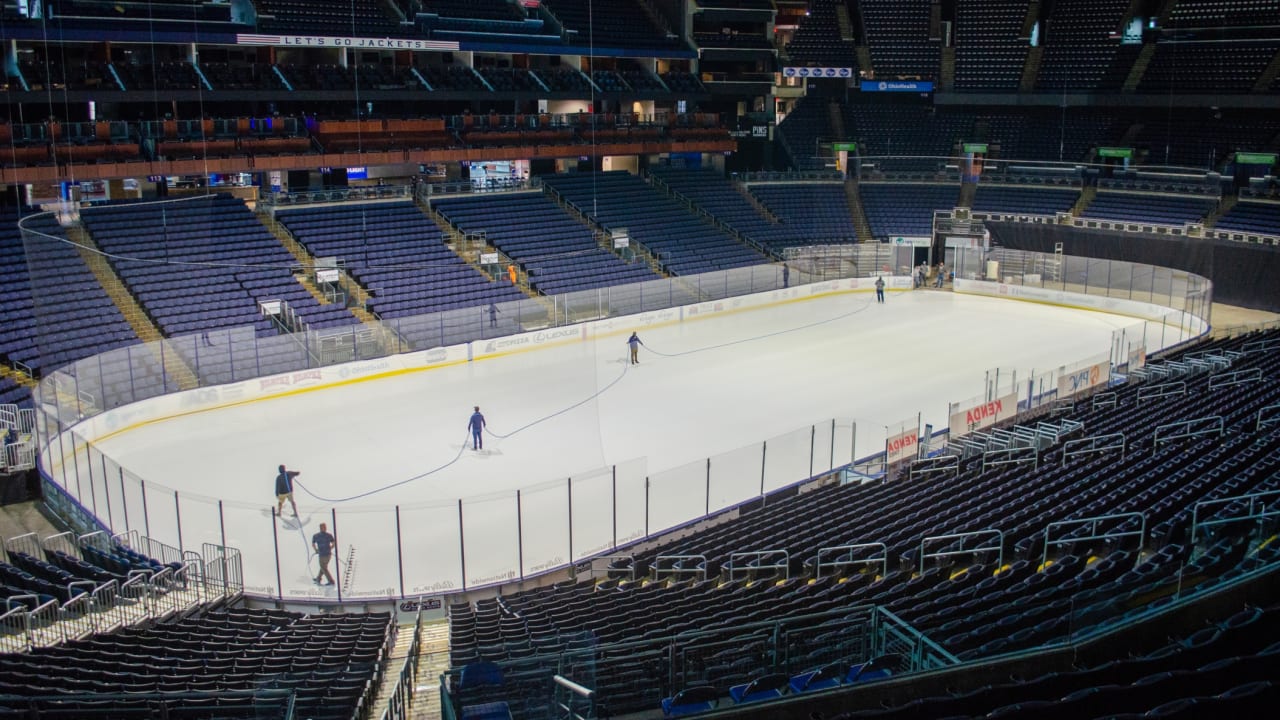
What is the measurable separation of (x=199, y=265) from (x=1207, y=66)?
40216 mm

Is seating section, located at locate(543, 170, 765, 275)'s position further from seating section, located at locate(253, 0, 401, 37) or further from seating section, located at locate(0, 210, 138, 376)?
seating section, located at locate(0, 210, 138, 376)

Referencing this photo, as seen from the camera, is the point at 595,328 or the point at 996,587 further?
the point at 595,328

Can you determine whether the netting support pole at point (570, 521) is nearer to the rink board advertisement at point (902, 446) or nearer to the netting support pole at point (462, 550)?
the netting support pole at point (462, 550)

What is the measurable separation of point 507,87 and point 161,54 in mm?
12874

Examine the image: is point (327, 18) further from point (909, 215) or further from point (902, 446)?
point (902, 446)

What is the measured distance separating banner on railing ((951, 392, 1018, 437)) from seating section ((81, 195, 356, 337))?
17771 millimetres

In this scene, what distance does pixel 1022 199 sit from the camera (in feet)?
159

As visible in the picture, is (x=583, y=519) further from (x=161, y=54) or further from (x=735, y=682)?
(x=161, y=54)

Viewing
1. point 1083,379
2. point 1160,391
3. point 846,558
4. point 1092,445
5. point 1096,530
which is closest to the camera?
point 1096,530

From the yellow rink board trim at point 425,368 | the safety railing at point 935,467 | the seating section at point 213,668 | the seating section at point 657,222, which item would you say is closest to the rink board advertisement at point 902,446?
the safety railing at point 935,467

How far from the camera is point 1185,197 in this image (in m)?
44.5

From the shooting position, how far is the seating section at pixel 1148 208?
43438mm

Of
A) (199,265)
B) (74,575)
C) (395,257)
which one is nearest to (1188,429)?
(74,575)

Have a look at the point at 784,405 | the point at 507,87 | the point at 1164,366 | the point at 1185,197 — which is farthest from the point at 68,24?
the point at 1185,197
